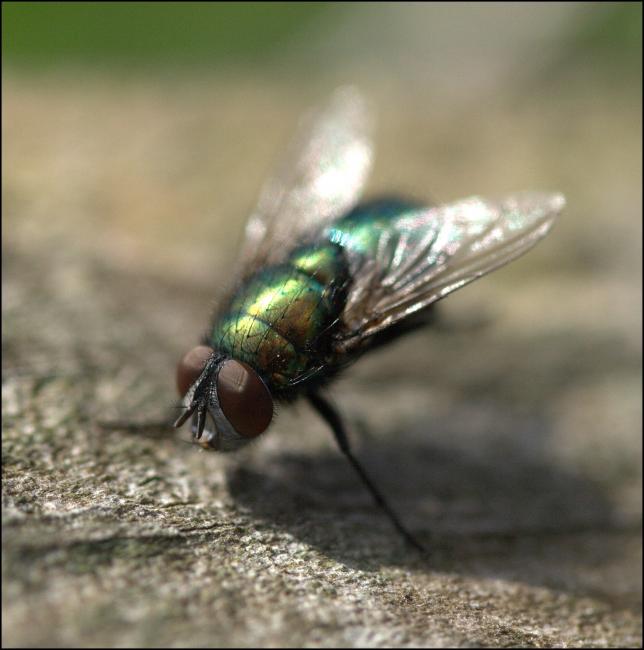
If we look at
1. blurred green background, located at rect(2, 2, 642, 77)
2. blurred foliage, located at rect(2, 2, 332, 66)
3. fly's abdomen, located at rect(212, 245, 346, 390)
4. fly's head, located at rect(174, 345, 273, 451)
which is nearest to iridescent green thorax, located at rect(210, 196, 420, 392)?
fly's abdomen, located at rect(212, 245, 346, 390)

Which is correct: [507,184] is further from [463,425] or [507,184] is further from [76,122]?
[76,122]

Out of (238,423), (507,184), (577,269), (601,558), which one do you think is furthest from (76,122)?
(601,558)

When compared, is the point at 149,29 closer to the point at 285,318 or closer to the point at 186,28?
the point at 186,28

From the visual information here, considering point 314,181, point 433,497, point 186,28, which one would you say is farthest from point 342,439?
point 186,28

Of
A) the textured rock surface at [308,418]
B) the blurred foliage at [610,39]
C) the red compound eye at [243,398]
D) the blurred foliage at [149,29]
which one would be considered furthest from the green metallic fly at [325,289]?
the blurred foliage at [149,29]

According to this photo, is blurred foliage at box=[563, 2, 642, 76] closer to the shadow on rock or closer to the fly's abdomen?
the shadow on rock
